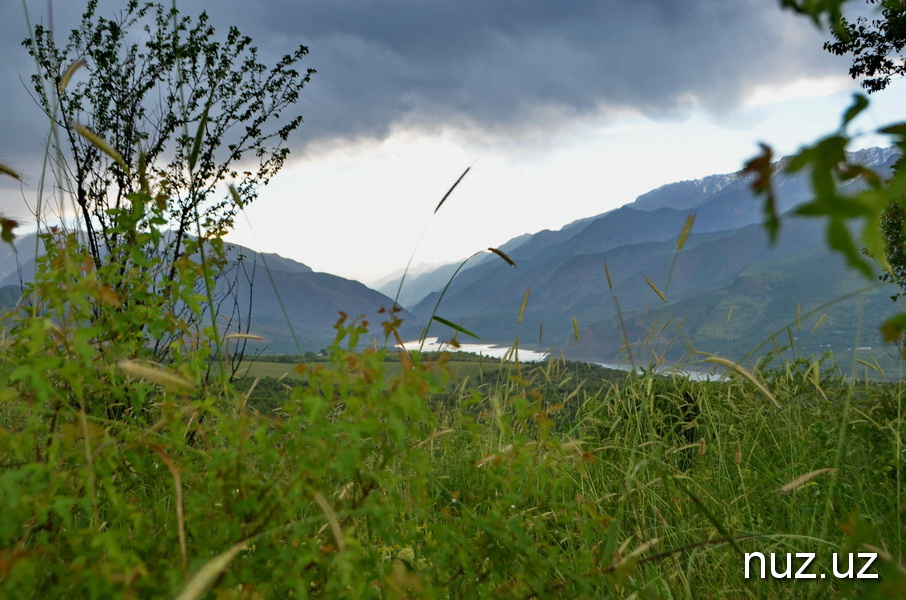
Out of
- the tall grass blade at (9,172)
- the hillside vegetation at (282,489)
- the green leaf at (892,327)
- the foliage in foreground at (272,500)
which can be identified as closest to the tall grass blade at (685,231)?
the hillside vegetation at (282,489)

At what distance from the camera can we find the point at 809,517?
2936 millimetres

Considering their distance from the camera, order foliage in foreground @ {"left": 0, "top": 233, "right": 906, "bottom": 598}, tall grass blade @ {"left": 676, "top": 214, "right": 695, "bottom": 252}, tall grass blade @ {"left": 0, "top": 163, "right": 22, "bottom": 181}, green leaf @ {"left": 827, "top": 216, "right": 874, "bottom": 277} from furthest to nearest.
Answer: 1. tall grass blade @ {"left": 676, "top": 214, "right": 695, "bottom": 252}
2. tall grass blade @ {"left": 0, "top": 163, "right": 22, "bottom": 181}
3. foliage in foreground @ {"left": 0, "top": 233, "right": 906, "bottom": 598}
4. green leaf @ {"left": 827, "top": 216, "right": 874, "bottom": 277}

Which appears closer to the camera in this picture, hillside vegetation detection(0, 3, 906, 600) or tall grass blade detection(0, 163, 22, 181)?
hillside vegetation detection(0, 3, 906, 600)

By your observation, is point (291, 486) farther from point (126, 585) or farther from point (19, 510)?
point (19, 510)

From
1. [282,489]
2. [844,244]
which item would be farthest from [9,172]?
[844,244]

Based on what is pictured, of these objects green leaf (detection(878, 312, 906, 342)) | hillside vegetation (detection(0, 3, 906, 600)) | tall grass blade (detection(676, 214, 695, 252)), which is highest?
tall grass blade (detection(676, 214, 695, 252))

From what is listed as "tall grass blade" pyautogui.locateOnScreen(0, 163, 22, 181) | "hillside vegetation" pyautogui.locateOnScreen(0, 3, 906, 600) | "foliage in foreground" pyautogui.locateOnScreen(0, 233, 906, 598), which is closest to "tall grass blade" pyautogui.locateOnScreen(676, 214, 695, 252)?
"hillside vegetation" pyautogui.locateOnScreen(0, 3, 906, 600)

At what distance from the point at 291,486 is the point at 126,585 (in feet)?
1.13

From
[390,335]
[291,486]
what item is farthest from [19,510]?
[390,335]

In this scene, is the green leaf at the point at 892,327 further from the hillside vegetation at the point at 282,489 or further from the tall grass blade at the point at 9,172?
the tall grass blade at the point at 9,172

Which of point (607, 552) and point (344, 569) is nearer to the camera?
point (344, 569)

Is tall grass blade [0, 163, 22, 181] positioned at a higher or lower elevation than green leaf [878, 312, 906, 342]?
higher

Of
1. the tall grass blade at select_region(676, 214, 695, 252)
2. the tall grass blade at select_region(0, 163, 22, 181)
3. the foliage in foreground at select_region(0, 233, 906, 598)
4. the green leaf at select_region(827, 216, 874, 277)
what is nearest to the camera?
the green leaf at select_region(827, 216, 874, 277)

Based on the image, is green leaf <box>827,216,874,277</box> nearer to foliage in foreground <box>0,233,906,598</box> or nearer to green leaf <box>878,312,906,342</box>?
green leaf <box>878,312,906,342</box>
